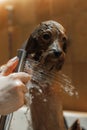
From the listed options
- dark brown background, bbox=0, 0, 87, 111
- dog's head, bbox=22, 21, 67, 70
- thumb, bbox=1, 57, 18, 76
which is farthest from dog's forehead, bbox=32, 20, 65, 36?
dark brown background, bbox=0, 0, 87, 111

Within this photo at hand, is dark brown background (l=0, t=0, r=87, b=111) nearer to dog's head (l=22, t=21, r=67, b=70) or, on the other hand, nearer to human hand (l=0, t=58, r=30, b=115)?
dog's head (l=22, t=21, r=67, b=70)

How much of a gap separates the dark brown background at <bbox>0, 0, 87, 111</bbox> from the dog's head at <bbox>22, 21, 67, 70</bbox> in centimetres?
53

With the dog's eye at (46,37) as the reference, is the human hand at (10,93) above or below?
below

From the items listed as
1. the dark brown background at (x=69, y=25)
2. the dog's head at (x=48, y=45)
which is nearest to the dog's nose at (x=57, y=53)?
the dog's head at (x=48, y=45)

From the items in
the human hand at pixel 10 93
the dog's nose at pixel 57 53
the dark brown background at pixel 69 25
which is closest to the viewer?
the human hand at pixel 10 93

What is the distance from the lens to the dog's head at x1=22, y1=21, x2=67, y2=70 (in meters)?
0.58

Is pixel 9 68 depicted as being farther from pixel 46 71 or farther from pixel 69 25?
pixel 69 25

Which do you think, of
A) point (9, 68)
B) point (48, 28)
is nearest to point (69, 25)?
point (48, 28)

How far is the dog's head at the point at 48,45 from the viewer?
22.9 inches

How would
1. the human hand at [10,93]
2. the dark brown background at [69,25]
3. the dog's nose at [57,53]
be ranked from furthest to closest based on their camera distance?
the dark brown background at [69,25] < the dog's nose at [57,53] < the human hand at [10,93]

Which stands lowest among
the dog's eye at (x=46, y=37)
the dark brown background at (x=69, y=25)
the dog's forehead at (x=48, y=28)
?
the dark brown background at (x=69, y=25)

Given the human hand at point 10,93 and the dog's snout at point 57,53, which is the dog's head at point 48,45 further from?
the human hand at point 10,93

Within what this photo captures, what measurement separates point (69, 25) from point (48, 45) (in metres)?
0.84

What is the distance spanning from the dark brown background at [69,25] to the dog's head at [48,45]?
532 millimetres
